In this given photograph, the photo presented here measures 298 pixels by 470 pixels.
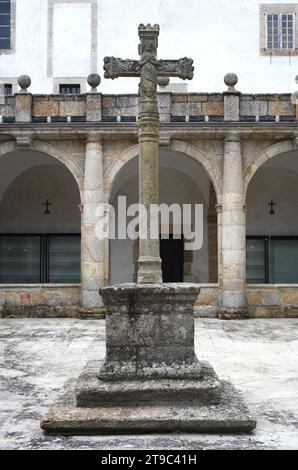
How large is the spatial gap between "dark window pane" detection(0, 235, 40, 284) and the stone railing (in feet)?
16.0

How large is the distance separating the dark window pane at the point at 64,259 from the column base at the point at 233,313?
5.32 metres

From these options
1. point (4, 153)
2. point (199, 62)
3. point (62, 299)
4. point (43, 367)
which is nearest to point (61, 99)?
point (4, 153)

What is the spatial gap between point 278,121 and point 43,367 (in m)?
8.05

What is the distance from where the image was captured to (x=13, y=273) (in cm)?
1627

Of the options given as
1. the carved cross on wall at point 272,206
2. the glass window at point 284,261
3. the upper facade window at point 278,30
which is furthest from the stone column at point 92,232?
the upper facade window at point 278,30

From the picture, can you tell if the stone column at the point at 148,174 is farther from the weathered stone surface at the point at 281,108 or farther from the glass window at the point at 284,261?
the glass window at the point at 284,261

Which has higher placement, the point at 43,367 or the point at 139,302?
the point at 139,302

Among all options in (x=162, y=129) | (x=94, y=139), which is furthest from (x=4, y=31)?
(x=162, y=129)

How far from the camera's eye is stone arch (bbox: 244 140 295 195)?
500 inches

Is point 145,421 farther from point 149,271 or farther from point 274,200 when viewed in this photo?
point 274,200

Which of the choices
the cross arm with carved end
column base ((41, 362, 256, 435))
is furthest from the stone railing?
column base ((41, 362, 256, 435))

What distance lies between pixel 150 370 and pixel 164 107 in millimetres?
8484

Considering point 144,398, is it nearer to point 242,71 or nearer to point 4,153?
point 4,153

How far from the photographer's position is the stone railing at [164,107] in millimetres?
12445
